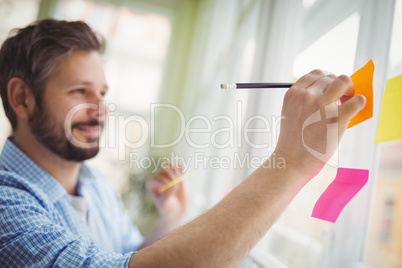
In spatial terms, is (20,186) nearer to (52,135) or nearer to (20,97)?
(52,135)

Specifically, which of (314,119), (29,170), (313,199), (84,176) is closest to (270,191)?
(314,119)

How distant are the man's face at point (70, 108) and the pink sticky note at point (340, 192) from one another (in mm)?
834

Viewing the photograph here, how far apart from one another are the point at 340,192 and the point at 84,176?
3.23 feet

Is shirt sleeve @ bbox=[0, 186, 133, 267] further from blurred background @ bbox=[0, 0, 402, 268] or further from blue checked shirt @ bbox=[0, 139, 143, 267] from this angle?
blurred background @ bbox=[0, 0, 402, 268]

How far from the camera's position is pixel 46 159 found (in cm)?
107

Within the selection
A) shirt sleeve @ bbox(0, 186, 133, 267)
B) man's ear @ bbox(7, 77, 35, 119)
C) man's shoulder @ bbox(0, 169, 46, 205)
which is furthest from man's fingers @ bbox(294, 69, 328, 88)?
man's ear @ bbox(7, 77, 35, 119)

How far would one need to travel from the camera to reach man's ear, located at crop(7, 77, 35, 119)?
109 centimetres

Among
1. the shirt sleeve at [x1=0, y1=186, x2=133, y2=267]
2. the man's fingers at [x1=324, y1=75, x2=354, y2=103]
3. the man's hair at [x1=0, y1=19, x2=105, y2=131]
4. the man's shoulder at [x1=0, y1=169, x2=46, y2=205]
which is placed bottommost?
the shirt sleeve at [x1=0, y1=186, x2=133, y2=267]

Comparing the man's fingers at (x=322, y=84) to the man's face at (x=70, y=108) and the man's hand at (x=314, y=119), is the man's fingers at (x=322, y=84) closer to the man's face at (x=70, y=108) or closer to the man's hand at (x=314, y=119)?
the man's hand at (x=314, y=119)

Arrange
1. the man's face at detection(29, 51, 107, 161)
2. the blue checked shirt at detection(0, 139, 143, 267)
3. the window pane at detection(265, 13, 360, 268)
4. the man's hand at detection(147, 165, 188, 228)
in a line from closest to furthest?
1. the blue checked shirt at detection(0, 139, 143, 267)
2. the window pane at detection(265, 13, 360, 268)
3. the man's face at detection(29, 51, 107, 161)
4. the man's hand at detection(147, 165, 188, 228)

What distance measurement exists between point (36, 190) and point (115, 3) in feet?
10.1

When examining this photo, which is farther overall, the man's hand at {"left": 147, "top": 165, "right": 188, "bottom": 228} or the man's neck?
the man's hand at {"left": 147, "top": 165, "right": 188, "bottom": 228}

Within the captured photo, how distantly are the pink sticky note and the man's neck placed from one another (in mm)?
877

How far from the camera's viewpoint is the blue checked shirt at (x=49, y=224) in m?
0.58
